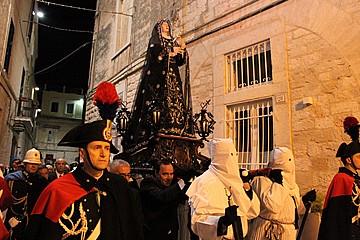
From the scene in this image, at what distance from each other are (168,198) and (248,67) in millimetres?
4388

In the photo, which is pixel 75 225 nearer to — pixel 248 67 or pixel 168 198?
pixel 168 198

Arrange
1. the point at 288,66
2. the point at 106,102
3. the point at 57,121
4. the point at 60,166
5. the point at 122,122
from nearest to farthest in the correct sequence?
1. the point at 106,102
2. the point at 122,122
3. the point at 288,66
4. the point at 60,166
5. the point at 57,121

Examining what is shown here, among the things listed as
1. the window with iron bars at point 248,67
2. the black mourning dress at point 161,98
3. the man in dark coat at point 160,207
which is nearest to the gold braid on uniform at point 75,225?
the man in dark coat at point 160,207

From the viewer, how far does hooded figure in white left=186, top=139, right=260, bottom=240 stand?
2.49 meters

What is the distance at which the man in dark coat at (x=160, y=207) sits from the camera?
122 inches

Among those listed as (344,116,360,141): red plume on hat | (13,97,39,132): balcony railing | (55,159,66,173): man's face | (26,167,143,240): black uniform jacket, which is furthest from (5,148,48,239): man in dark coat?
(13,97,39,132): balcony railing

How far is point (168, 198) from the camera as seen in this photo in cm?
306

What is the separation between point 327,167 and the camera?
4.98 meters

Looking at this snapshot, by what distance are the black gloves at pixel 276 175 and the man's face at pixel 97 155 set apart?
6.86 feet

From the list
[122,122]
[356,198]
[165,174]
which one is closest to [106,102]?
[165,174]

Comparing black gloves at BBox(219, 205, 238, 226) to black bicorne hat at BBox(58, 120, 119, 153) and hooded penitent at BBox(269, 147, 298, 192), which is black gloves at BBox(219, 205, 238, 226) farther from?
hooded penitent at BBox(269, 147, 298, 192)

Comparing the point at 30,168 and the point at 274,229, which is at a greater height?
the point at 30,168

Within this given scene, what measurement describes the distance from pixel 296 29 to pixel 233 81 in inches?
67.5

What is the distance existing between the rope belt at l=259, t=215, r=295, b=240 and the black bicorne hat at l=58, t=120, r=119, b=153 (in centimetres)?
218
